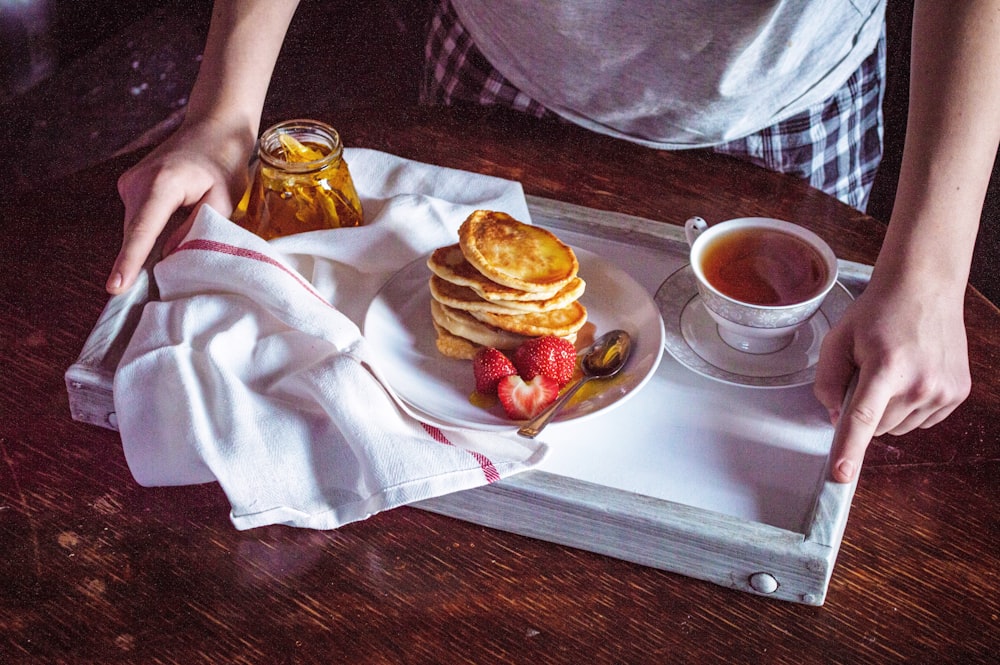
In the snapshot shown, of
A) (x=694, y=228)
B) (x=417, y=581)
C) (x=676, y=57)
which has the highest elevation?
(x=676, y=57)

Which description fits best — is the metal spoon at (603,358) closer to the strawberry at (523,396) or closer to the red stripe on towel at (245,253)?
the strawberry at (523,396)

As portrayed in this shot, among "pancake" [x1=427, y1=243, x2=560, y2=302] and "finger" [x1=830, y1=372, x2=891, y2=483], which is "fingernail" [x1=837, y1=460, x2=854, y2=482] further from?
"pancake" [x1=427, y1=243, x2=560, y2=302]

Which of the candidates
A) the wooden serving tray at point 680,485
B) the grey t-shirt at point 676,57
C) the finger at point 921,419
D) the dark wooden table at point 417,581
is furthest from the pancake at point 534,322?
the grey t-shirt at point 676,57

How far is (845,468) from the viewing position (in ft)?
2.77

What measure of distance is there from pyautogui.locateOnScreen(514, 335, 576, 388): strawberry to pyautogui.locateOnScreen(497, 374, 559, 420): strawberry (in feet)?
0.05

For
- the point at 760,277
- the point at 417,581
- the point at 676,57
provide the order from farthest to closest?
the point at 676,57 → the point at 760,277 → the point at 417,581

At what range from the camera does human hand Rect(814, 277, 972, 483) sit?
0.86m

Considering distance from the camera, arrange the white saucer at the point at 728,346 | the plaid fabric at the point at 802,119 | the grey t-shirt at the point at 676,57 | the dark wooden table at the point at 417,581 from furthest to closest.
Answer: the plaid fabric at the point at 802,119
the grey t-shirt at the point at 676,57
the white saucer at the point at 728,346
the dark wooden table at the point at 417,581

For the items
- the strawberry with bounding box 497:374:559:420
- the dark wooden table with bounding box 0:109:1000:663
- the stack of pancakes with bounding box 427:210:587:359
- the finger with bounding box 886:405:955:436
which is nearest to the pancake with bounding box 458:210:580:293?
the stack of pancakes with bounding box 427:210:587:359

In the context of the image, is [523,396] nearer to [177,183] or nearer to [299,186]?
[299,186]

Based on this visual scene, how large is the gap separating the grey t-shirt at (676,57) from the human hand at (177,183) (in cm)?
42

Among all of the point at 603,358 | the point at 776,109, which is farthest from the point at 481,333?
the point at 776,109

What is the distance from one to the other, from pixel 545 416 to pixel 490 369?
0.08 m

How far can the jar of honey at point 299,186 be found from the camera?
42.4 inches
